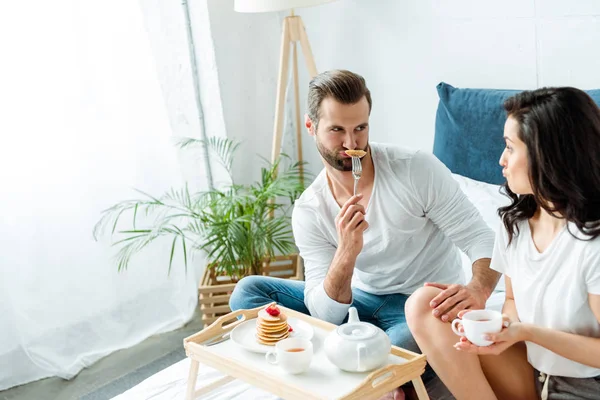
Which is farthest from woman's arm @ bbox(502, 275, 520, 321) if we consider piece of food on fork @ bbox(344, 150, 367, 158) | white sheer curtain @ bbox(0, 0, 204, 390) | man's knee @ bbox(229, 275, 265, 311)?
white sheer curtain @ bbox(0, 0, 204, 390)

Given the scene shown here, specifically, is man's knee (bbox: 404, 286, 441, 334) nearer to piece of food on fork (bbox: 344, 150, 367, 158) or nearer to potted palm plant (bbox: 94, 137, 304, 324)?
piece of food on fork (bbox: 344, 150, 367, 158)

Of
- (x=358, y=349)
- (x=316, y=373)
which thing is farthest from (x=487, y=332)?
(x=316, y=373)

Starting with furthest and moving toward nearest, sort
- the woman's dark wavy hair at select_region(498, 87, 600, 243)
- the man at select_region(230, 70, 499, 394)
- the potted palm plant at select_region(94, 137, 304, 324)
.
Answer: the potted palm plant at select_region(94, 137, 304, 324), the man at select_region(230, 70, 499, 394), the woman's dark wavy hair at select_region(498, 87, 600, 243)

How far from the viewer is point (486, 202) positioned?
2.62 m

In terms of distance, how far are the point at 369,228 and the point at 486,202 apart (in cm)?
49

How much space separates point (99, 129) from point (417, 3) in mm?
1321

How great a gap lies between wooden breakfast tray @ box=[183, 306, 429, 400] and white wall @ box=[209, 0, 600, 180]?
1.30 m

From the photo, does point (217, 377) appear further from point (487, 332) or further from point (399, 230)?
point (487, 332)

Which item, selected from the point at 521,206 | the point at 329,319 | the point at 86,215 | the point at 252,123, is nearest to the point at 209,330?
the point at 329,319

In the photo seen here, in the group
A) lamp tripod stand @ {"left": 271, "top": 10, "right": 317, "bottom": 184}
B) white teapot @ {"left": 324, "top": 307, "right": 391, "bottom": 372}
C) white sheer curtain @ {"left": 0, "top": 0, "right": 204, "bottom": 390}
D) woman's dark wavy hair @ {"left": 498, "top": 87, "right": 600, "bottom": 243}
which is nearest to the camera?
woman's dark wavy hair @ {"left": 498, "top": 87, "right": 600, "bottom": 243}

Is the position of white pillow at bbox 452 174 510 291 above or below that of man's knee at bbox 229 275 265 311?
above

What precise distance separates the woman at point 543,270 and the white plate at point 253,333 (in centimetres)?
28

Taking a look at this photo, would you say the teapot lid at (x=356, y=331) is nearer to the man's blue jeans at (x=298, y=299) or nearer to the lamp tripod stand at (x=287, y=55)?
the man's blue jeans at (x=298, y=299)

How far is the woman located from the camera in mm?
1674
